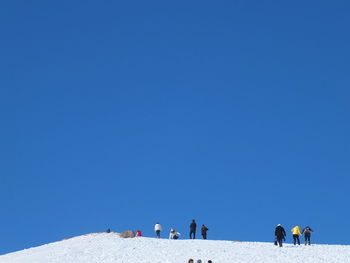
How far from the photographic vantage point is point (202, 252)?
4362 cm

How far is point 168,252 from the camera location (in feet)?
143

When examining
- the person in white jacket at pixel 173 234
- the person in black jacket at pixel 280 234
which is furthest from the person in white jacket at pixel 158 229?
the person in black jacket at pixel 280 234

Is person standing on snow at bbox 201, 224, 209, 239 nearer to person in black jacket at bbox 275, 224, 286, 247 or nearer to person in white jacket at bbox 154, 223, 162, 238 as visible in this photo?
person in white jacket at bbox 154, 223, 162, 238

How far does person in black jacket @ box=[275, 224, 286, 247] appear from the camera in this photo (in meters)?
46.1

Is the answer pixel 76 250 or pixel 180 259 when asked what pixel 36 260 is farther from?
pixel 180 259

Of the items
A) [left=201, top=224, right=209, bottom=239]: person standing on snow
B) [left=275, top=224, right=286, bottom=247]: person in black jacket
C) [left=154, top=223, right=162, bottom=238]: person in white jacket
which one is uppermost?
[left=154, top=223, right=162, bottom=238]: person in white jacket

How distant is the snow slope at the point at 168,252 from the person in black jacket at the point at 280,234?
0.65 metres

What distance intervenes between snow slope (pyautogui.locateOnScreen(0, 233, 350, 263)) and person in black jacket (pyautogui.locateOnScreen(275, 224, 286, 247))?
649mm

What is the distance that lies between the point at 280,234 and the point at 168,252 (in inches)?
326

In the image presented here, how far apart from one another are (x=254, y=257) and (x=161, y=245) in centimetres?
728

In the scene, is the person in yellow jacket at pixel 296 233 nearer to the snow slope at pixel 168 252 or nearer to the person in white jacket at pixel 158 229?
the snow slope at pixel 168 252

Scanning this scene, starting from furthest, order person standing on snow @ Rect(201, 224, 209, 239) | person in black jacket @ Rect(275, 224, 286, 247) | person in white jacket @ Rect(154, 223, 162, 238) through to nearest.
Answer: person in white jacket @ Rect(154, 223, 162, 238), person standing on snow @ Rect(201, 224, 209, 239), person in black jacket @ Rect(275, 224, 286, 247)

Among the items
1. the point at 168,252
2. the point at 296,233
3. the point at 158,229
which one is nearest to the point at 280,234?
the point at 296,233

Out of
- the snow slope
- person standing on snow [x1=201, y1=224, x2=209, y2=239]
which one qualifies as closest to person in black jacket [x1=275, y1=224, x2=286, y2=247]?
the snow slope
